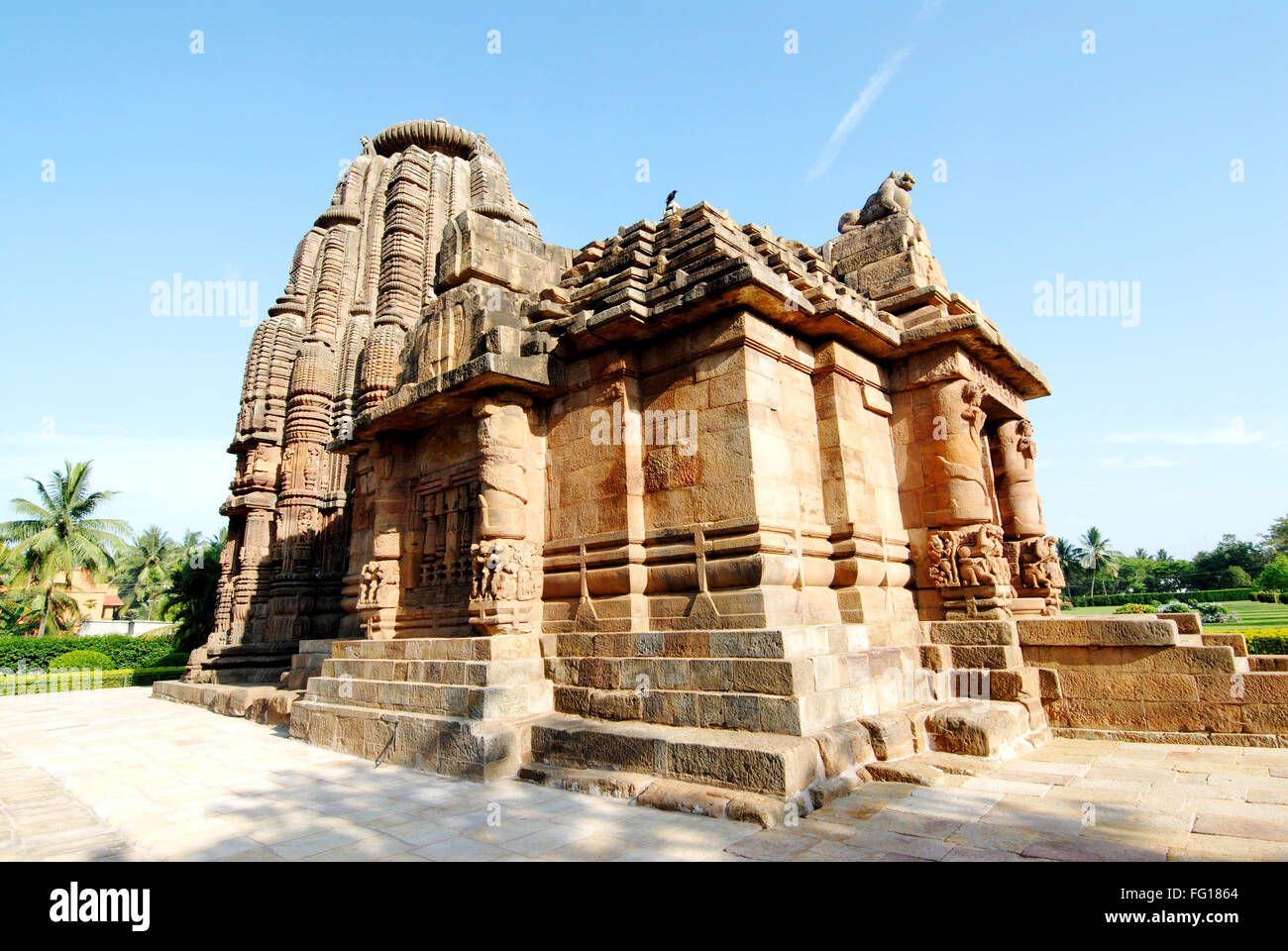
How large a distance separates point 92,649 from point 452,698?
99.1ft

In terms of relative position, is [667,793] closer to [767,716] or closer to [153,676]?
[767,716]

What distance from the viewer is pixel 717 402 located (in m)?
6.59

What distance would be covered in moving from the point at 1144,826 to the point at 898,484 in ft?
14.7

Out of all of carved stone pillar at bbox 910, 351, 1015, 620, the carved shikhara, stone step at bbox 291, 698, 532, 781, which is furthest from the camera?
carved stone pillar at bbox 910, 351, 1015, 620

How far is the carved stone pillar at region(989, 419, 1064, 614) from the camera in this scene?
8656 millimetres

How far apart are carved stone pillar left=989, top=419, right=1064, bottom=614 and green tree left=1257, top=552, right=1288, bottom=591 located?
54810 mm

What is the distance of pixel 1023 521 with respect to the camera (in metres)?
8.96

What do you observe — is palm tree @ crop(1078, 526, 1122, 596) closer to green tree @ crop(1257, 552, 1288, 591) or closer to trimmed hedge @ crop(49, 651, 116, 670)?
green tree @ crop(1257, 552, 1288, 591)

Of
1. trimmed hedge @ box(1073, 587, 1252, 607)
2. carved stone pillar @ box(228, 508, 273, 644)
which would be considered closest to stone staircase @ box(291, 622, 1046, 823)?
carved stone pillar @ box(228, 508, 273, 644)

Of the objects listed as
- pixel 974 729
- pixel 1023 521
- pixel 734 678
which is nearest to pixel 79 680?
pixel 734 678

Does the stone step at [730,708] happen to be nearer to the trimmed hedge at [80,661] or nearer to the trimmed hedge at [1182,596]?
the trimmed hedge at [80,661]
